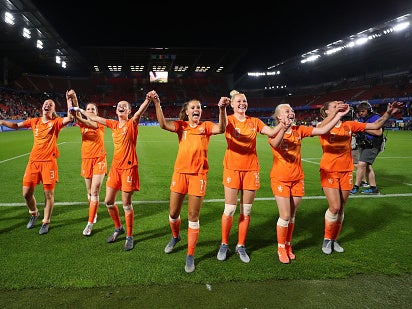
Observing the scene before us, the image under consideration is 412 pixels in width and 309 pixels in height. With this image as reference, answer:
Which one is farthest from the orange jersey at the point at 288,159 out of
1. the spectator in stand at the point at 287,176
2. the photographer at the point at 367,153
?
the photographer at the point at 367,153

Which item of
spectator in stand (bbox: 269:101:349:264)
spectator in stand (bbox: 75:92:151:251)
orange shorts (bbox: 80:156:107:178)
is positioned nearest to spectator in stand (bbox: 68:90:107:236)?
orange shorts (bbox: 80:156:107:178)

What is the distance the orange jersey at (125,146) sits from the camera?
459cm

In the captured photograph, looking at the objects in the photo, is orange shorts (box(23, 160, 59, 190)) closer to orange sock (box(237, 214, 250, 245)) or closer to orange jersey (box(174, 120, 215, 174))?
orange jersey (box(174, 120, 215, 174))

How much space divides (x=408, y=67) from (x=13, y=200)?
195 ft

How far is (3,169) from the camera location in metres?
10.7

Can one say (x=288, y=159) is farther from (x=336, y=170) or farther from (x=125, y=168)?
(x=125, y=168)

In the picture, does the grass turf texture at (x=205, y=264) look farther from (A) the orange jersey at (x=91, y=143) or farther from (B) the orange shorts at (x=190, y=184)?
(A) the orange jersey at (x=91, y=143)

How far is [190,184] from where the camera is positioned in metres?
3.97

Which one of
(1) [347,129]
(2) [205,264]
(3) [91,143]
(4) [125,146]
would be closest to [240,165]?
(2) [205,264]

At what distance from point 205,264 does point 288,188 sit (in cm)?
145

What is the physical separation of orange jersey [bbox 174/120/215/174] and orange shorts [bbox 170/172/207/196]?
66 millimetres

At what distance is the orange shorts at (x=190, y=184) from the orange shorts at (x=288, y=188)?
35.9 inches

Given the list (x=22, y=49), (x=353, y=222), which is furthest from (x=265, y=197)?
(x=22, y=49)

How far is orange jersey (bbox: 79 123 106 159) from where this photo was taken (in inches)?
215
